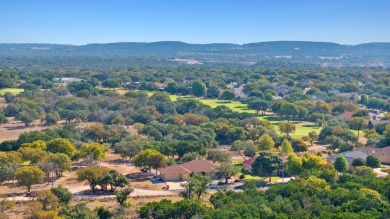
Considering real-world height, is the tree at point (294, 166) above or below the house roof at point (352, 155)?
above

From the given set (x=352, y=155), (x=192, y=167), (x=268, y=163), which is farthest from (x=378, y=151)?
(x=192, y=167)

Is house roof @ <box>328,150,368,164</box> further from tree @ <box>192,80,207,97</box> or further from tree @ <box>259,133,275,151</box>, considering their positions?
tree @ <box>192,80,207,97</box>

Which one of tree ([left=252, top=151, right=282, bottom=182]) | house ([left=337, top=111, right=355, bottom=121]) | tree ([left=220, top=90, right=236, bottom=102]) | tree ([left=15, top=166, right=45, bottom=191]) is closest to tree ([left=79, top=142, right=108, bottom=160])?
tree ([left=15, top=166, right=45, bottom=191])

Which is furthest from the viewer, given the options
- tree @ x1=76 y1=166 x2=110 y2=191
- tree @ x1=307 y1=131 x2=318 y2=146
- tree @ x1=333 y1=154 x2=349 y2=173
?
tree @ x1=307 y1=131 x2=318 y2=146

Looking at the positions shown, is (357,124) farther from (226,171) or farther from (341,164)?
(226,171)

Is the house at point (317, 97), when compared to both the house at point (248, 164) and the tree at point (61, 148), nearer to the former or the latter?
the house at point (248, 164)

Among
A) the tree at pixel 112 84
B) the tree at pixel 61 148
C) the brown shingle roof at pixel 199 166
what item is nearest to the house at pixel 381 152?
the brown shingle roof at pixel 199 166

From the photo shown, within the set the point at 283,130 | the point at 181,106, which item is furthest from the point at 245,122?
the point at 181,106
